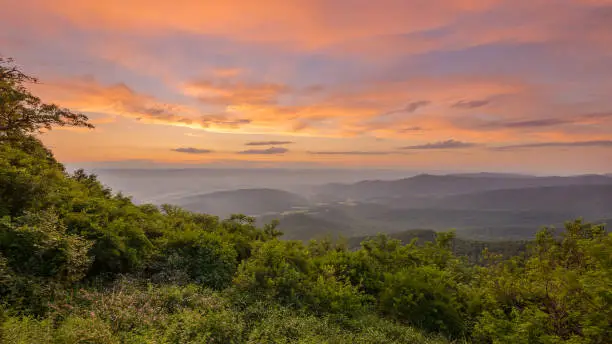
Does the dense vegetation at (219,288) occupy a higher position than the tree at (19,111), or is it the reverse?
the tree at (19,111)

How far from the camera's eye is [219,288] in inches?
579

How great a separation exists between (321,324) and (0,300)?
10892 millimetres

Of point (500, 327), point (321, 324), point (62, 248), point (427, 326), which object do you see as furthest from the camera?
point (427, 326)

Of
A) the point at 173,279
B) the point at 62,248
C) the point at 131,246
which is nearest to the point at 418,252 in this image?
the point at 173,279

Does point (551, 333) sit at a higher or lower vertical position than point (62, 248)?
lower

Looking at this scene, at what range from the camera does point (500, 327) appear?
13.6 meters

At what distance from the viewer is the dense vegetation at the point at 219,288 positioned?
9.34m

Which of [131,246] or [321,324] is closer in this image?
[321,324]

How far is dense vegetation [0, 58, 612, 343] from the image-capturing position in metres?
9.34

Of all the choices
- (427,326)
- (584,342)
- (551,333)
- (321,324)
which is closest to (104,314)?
(321,324)

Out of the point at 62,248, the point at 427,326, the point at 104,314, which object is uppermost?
the point at 62,248

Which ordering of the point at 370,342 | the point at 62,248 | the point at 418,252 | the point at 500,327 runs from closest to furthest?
the point at 62,248 < the point at 370,342 < the point at 500,327 < the point at 418,252

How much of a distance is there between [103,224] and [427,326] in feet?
58.3

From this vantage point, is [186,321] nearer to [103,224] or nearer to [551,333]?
[103,224]
